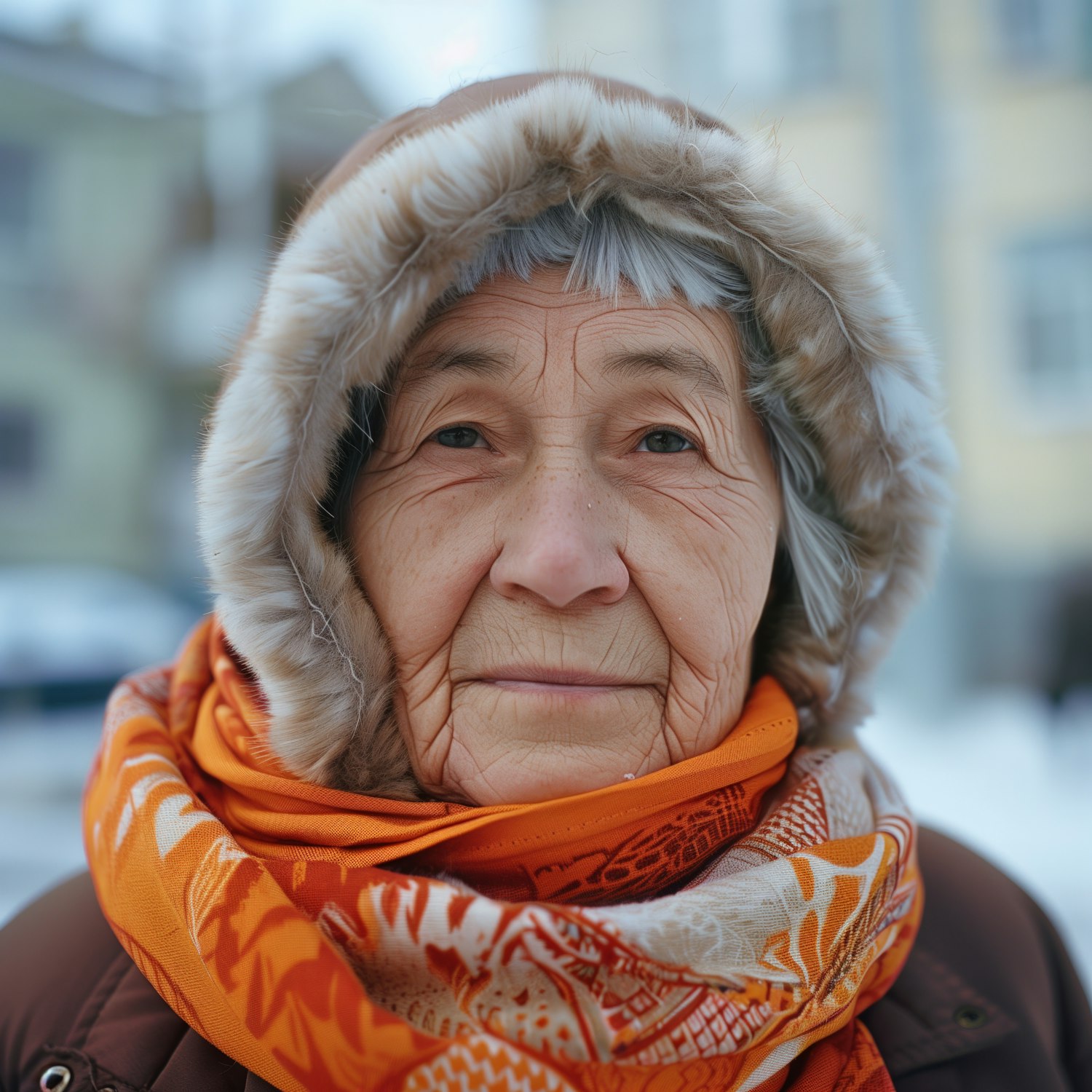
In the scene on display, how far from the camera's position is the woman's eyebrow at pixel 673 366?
53.4 inches

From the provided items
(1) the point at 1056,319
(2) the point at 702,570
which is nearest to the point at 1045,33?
(1) the point at 1056,319

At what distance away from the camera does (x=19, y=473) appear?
13.5 metres

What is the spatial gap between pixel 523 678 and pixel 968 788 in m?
4.81

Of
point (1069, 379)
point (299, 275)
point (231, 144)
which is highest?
point (231, 144)

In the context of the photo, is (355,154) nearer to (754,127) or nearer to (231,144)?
(754,127)

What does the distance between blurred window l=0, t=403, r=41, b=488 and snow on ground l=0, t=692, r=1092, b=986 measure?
26.8ft

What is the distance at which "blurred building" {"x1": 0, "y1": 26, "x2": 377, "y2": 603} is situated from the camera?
13391mm

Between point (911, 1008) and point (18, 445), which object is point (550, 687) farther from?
point (18, 445)

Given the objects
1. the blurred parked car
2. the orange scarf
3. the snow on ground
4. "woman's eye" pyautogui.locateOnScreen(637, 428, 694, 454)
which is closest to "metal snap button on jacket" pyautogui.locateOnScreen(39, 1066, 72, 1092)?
the orange scarf

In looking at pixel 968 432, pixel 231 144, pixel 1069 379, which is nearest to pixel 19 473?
pixel 231 144

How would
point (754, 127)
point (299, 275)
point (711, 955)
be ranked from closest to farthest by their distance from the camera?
point (711, 955)
point (299, 275)
point (754, 127)

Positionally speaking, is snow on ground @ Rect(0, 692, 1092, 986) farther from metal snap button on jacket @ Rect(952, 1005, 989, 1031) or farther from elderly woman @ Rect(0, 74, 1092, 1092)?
elderly woman @ Rect(0, 74, 1092, 1092)

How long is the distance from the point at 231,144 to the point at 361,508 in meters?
14.2

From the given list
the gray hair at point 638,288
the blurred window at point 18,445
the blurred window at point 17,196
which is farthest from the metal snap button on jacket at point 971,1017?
the blurred window at point 17,196
